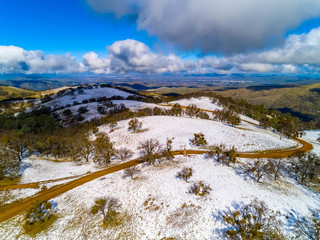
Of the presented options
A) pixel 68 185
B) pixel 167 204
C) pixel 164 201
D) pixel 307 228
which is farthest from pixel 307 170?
pixel 68 185

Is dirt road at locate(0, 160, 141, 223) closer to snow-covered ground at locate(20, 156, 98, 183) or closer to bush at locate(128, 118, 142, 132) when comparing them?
snow-covered ground at locate(20, 156, 98, 183)

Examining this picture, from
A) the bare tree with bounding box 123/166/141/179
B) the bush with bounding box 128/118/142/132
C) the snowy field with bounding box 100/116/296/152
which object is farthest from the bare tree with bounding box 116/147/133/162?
the bush with bounding box 128/118/142/132

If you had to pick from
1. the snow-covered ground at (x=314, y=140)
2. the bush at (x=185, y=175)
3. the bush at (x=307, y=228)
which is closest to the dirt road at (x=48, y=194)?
the bush at (x=185, y=175)

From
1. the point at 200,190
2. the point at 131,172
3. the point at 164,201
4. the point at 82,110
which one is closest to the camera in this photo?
the point at 164,201

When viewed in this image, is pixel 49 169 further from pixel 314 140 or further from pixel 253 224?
pixel 314 140

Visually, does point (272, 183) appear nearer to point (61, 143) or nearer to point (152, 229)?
point (152, 229)

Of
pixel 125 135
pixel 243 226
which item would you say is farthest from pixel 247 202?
pixel 125 135
